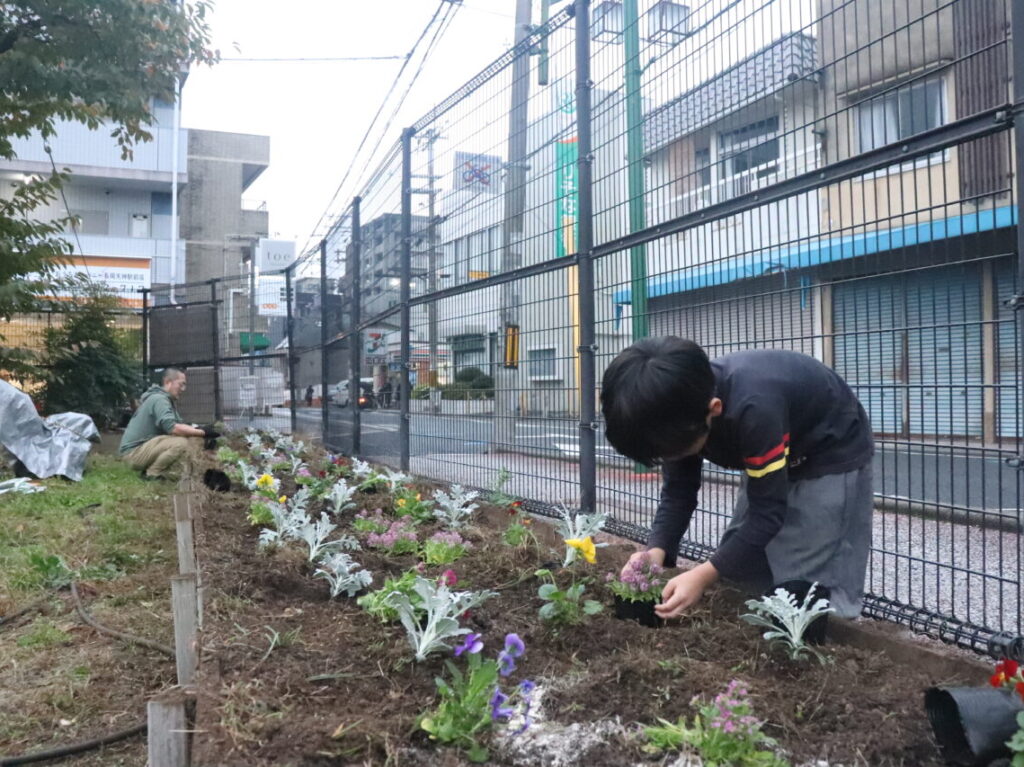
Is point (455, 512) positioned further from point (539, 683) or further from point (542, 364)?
point (539, 683)

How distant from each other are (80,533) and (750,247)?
436 cm

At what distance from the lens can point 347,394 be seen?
8422 millimetres

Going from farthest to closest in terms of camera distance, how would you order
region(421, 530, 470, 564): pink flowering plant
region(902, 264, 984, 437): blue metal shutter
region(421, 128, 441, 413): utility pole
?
1. region(421, 128, 441, 413): utility pole
2. region(421, 530, 470, 564): pink flowering plant
3. region(902, 264, 984, 437): blue metal shutter

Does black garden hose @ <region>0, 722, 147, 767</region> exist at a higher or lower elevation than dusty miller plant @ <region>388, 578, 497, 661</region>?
lower

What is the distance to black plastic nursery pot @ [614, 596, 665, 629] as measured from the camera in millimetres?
2623

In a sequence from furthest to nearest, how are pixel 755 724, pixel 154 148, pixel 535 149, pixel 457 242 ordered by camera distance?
pixel 154 148
pixel 457 242
pixel 535 149
pixel 755 724

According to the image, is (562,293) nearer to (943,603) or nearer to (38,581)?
(943,603)

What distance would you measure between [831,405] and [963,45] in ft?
3.85

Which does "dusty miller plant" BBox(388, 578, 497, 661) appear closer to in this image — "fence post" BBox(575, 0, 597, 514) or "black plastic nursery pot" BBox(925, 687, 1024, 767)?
"black plastic nursery pot" BBox(925, 687, 1024, 767)

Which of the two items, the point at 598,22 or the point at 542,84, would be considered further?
the point at 542,84

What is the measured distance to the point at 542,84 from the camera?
4.86m

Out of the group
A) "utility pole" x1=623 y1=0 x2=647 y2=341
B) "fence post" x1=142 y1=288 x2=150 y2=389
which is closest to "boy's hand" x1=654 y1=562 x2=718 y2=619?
"utility pole" x1=623 y1=0 x2=647 y2=341

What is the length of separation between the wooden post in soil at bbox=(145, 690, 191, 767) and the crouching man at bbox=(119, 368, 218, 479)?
20.9 feet

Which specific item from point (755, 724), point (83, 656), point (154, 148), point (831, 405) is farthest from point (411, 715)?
point (154, 148)
